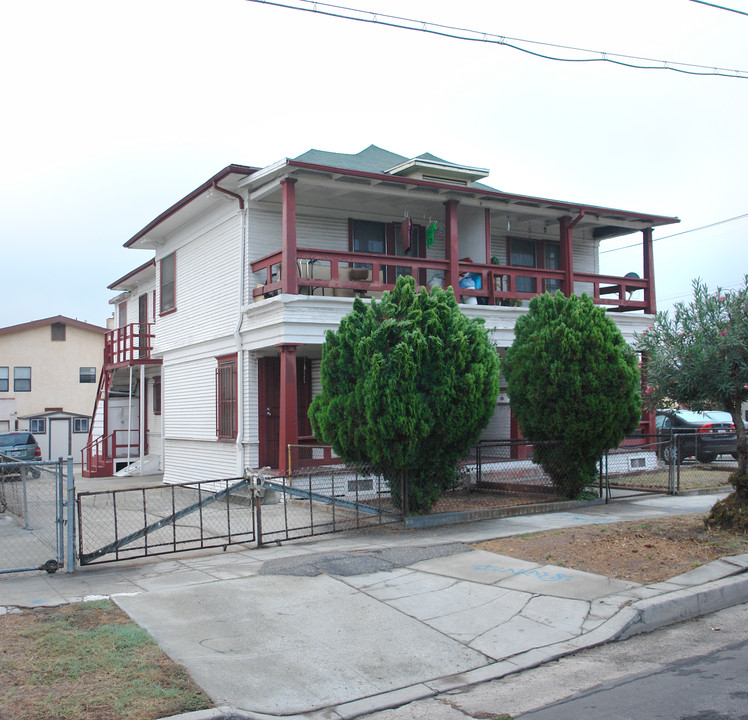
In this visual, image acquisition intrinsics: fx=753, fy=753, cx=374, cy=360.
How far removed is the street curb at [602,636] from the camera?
16.8ft

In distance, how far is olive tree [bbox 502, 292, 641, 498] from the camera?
13.0 meters

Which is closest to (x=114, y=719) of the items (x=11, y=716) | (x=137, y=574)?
(x=11, y=716)

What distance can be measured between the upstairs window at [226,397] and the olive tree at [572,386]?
635 cm

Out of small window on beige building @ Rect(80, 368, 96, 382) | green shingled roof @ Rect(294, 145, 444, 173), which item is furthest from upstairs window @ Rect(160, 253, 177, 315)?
small window on beige building @ Rect(80, 368, 96, 382)

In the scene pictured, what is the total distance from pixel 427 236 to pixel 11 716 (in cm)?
1470

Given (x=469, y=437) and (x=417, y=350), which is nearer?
(x=417, y=350)

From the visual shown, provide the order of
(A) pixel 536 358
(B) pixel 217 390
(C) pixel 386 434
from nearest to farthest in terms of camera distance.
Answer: (C) pixel 386 434 < (A) pixel 536 358 < (B) pixel 217 390

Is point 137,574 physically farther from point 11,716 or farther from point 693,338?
point 693,338

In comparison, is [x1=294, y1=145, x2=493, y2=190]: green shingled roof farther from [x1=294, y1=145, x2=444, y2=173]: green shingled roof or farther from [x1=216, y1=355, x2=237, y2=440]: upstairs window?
[x1=216, y1=355, x2=237, y2=440]: upstairs window

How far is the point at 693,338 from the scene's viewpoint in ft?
33.0

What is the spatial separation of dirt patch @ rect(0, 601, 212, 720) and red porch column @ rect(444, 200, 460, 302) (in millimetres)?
11103

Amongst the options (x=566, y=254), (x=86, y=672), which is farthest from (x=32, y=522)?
(x=566, y=254)

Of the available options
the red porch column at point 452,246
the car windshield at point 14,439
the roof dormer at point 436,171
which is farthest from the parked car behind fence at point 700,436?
the car windshield at point 14,439

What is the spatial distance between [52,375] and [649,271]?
30319 millimetres
